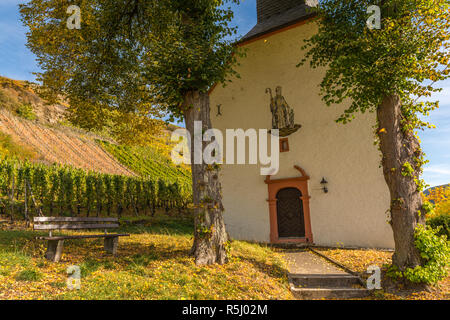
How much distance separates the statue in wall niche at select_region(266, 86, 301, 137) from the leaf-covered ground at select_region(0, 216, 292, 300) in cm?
556

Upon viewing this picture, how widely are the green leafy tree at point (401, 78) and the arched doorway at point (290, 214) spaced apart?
4.73 meters

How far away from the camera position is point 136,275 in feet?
15.2

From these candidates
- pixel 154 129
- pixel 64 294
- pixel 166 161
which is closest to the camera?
pixel 64 294

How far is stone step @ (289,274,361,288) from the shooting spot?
5.46 metres

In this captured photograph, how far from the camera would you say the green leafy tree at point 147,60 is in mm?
6020

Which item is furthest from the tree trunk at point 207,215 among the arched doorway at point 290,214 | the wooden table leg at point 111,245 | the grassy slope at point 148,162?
the grassy slope at point 148,162

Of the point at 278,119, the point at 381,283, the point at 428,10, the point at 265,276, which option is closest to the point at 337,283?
the point at 381,283

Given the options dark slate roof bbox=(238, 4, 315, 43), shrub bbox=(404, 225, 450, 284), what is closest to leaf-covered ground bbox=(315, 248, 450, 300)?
shrub bbox=(404, 225, 450, 284)

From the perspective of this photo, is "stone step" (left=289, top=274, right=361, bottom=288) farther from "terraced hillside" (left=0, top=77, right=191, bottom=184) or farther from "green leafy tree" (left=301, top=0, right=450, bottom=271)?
"terraced hillside" (left=0, top=77, right=191, bottom=184)

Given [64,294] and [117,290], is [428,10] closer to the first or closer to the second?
[117,290]

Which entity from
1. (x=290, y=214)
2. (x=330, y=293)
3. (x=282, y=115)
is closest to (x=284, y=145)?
(x=282, y=115)

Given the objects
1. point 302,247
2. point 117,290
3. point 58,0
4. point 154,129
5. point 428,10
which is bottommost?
point 302,247

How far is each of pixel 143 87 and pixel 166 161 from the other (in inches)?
1206
